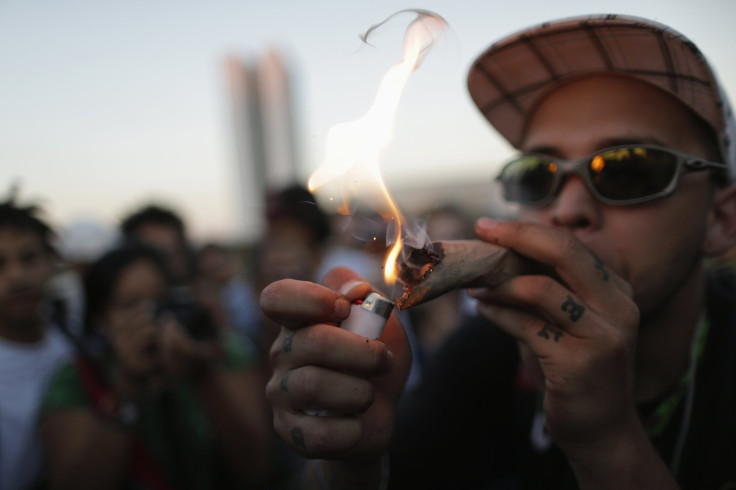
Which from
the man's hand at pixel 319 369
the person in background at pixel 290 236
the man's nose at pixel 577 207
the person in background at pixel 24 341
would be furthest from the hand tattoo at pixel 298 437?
the person in background at pixel 290 236

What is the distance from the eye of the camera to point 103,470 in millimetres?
2539

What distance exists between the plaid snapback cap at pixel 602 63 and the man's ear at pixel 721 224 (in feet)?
0.34

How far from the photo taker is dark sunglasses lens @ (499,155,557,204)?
171 centimetres

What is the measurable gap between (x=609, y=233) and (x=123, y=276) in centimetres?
331

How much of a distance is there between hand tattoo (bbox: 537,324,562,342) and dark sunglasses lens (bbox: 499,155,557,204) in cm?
63

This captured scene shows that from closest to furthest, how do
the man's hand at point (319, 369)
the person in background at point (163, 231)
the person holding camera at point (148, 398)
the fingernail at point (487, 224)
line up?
the man's hand at point (319, 369) → the fingernail at point (487, 224) → the person holding camera at point (148, 398) → the person in background at point (163, 231)

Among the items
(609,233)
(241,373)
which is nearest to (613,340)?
(609,233)

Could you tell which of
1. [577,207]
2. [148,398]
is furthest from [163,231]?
[577,207]

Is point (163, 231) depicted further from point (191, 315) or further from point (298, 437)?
point (298, 437)

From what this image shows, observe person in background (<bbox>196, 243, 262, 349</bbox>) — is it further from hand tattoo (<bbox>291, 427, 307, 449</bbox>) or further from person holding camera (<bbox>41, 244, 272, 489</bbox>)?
hand tattoo (<bbox>291, 427, 307, 449</bbox>)

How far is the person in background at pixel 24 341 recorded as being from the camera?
8.57 feet

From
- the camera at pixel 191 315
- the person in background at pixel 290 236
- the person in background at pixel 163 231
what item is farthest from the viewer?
the person in background at pixel 163 231

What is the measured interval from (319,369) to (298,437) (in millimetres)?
192

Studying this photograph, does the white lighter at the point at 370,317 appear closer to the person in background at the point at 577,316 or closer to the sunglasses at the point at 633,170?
the person in background at the point at 577,316
